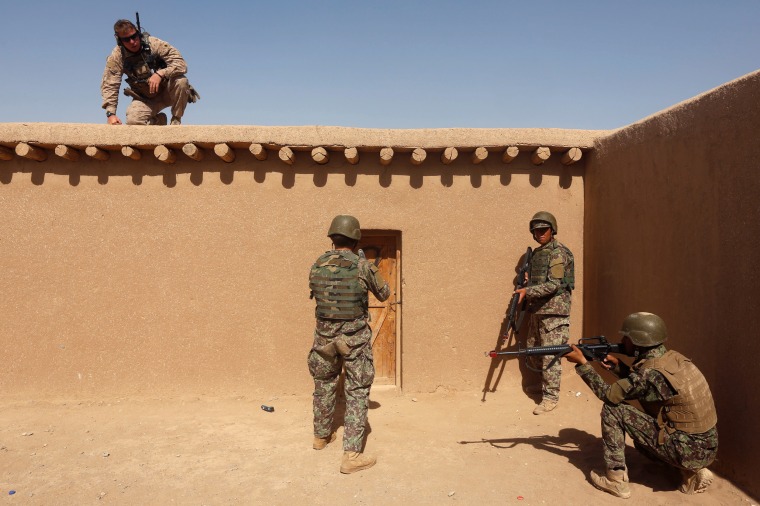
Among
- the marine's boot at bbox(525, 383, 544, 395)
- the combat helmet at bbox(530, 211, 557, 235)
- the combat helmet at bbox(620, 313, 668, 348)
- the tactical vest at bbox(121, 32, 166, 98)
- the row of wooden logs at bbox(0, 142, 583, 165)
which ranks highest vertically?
the tactical vest at bbox(121, 32, 166, 98)

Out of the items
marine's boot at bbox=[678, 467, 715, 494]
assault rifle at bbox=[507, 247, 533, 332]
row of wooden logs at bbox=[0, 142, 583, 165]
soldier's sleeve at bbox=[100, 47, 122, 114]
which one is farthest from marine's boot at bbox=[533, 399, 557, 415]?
soldier's sleeve at bbox=[100, 47, 122, 114]

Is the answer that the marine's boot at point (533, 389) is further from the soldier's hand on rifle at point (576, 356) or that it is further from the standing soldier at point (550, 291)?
the soldier's hand on rifle at point (576, 356)

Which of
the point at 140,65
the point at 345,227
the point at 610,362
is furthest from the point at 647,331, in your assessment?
the point at 140,65

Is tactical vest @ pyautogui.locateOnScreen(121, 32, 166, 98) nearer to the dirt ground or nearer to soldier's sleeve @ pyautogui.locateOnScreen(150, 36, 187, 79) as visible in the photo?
soldier's sleeve @ pyautogui.locateOnScreen(150, 36, 187, 79)

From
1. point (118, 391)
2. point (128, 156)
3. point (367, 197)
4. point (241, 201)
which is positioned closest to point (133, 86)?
point (128, 156)

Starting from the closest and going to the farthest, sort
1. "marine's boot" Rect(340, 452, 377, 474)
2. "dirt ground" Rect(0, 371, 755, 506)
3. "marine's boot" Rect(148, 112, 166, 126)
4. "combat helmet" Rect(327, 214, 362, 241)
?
"dirt ground" Rect(0, 371, 755, 506), "marine's boot" Rect(340, 452, 377, 474), "combat helmet" Rect(327, 214, 362, 241), "marine's boot" Rect(148, 112, 166, 126)

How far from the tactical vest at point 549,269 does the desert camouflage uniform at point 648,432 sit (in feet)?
4.79

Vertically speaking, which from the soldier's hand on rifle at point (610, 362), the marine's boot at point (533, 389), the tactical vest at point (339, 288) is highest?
the tactical vest at point (339, 288)

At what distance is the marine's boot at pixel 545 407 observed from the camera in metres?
4.70

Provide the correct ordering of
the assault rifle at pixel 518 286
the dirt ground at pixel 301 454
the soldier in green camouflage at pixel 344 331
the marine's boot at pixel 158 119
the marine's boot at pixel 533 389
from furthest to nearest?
the marine's boot at pixel 158 119, the marine's boot at pixel 533 389, the assault rifle at pixel 518 286, the soldier in green camouflage at pixel 344 331, the dirt ground at pixel 301 454

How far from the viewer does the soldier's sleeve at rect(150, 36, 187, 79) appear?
5.48 meters

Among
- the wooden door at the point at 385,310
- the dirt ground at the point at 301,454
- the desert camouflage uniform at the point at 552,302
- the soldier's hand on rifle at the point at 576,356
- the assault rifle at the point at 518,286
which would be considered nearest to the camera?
the dirt ground at the point at 301,454

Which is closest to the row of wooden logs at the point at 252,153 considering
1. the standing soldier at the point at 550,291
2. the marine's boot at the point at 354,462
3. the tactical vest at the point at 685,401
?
the standing soldier at the point at 550,291

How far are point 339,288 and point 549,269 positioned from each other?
2169 mm
